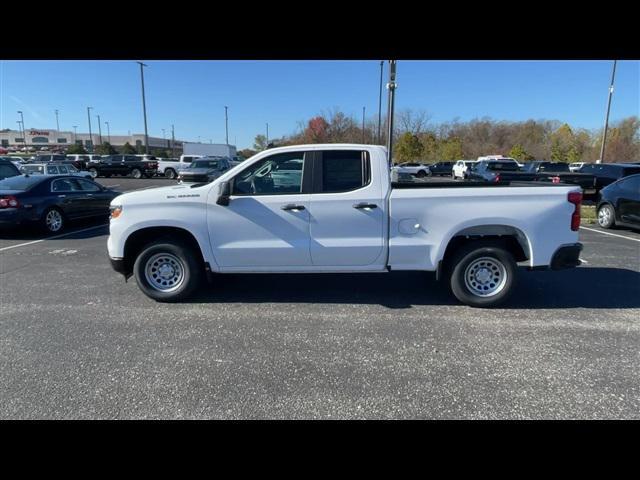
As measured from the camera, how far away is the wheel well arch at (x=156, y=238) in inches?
180

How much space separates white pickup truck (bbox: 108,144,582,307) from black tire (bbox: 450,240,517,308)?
12 millimetres

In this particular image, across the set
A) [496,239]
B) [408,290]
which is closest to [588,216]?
[496,239]

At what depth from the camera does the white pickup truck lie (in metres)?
4.30

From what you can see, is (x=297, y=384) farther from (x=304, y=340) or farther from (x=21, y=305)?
(x=21, y=305)

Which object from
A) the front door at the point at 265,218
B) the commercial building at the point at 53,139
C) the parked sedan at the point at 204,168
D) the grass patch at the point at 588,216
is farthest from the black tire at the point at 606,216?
the commercial building at the point at 53,139

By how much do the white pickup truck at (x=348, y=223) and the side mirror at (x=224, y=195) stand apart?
0.04 ft

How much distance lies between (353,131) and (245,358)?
45788mm

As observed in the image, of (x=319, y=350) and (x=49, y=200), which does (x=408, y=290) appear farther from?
(x=49, y=200)

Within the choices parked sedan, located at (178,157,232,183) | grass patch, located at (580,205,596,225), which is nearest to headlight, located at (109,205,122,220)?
grass patch, located at (580,205,596,225)

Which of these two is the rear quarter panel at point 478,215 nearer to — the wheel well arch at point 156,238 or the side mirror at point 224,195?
the side mirror at point 224,195

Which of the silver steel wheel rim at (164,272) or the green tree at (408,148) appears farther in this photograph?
the green tree at (408,148)

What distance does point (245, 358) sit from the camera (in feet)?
11.0

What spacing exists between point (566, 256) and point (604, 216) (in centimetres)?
748

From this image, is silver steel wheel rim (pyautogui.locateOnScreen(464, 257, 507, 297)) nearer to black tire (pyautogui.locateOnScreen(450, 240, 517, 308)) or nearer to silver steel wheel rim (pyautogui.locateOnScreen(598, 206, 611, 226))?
black tire (pyautogui.locateOnScreen(450, 240, 517, 308))
